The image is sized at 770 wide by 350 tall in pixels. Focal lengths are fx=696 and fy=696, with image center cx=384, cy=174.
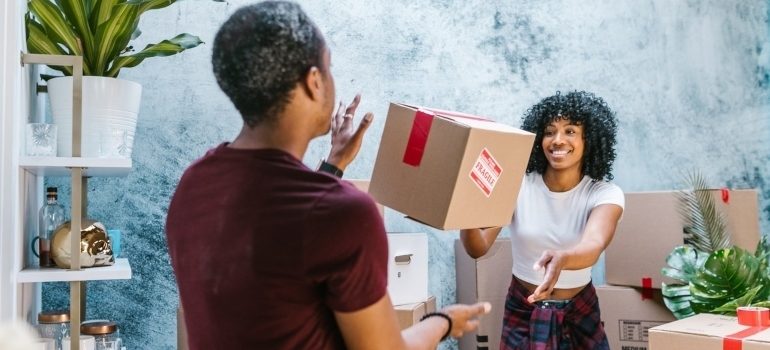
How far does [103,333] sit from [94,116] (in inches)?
23.6

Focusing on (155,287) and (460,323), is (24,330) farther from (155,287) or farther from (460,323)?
(155,287)

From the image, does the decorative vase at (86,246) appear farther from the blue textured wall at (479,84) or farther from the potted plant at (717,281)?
the potted plant at (717,281)

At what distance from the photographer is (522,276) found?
7.16 feet

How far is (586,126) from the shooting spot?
2.31 metres

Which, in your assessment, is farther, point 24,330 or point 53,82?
point 53,82

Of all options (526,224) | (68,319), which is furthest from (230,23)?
(526,224)

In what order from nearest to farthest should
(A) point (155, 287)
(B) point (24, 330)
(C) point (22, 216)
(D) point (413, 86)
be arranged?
Result: (B) point (24, 330)
(C) point (22, 216)
(A) point (155, 287)
(D) point (413, 86)

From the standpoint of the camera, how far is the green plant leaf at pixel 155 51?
1.93 meters

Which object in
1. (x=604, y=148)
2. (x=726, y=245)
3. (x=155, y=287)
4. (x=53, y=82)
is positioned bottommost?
(x=155, y=287)

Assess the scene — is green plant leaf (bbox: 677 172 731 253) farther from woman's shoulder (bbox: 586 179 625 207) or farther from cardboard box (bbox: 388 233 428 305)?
cardboard box (bbox: 388 233 428 305)

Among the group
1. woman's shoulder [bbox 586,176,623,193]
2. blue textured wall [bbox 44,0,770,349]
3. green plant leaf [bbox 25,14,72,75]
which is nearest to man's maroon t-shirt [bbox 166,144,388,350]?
green plant leaf [bbox 25,14,72,75]

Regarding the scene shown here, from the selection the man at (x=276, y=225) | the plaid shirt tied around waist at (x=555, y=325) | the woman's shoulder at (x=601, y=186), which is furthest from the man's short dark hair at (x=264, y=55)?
the woman's shoulder at (x=601, y=186)

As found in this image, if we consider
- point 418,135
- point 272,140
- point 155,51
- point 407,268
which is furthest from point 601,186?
point 272,140

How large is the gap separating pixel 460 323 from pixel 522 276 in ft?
3.66
